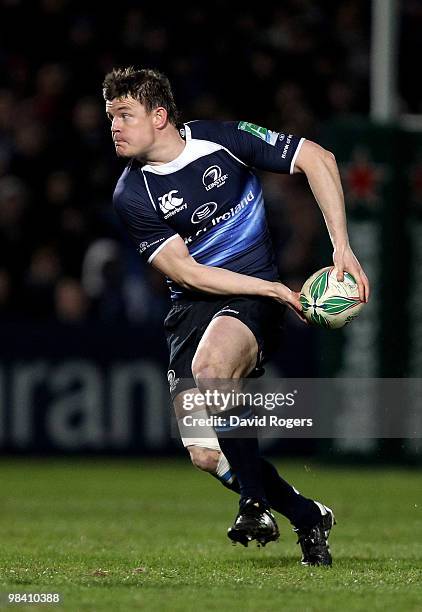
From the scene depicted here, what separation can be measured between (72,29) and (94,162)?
1934 millimetres

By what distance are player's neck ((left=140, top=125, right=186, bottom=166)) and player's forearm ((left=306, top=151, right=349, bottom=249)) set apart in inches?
25.8

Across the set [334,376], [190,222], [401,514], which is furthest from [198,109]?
[190,222]

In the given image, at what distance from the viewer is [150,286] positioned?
1366 cm

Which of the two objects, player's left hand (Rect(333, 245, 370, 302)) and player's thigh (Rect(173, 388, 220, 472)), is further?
player's thigh (Rect(173, 388, 220, 472))

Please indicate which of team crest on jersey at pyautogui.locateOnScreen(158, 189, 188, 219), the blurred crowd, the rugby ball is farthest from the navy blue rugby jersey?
the blurred crowd

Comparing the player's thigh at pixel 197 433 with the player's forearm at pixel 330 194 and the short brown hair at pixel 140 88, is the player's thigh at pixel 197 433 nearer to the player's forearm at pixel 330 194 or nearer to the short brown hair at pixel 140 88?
the player's forearm at pixel 330 194

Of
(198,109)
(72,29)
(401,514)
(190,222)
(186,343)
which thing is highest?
(72,29)

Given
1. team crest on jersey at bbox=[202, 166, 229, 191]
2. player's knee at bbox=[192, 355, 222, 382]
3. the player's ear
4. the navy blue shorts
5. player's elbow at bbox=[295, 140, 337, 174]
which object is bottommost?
player's knee at bbox=[192, 355, 222, 382]

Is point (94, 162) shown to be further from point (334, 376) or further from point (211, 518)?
point (211, 518)

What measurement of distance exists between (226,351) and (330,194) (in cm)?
92

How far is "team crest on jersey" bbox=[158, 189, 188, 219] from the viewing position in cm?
664

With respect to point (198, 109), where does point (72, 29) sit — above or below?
above

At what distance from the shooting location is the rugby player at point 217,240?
637 cm

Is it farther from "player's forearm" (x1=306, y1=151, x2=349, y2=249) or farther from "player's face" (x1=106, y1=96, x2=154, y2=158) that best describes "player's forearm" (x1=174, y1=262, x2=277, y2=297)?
"player's face" (x1=106, y1=96, x2=154, y2=158)
